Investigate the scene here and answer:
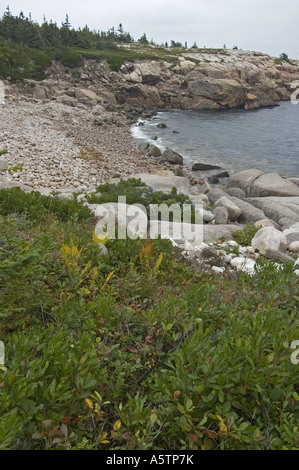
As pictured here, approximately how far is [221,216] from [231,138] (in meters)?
25.3

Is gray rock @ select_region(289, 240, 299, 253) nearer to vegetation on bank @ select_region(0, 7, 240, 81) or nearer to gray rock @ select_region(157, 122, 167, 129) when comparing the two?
gray rock @ select_region(157, 122, 167, 129)

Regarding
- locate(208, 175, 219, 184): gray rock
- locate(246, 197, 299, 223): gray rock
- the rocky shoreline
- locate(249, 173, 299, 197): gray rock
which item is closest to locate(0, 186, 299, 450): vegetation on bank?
the rocky shoreline

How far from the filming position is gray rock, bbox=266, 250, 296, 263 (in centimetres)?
779

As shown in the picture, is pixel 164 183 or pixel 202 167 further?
pixel 202 167

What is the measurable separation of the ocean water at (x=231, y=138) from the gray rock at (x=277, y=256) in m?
17.3

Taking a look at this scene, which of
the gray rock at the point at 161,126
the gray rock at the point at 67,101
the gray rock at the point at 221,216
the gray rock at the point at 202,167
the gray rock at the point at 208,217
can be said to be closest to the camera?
the gray rock at the point at 208,217

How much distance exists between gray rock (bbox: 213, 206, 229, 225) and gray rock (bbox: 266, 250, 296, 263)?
409 centimetres

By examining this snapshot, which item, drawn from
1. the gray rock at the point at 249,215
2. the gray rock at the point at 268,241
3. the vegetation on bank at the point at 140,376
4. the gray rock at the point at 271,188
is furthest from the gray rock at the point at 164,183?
the vegetation on bank at the point at 140,376

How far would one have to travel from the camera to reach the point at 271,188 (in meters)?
18.2

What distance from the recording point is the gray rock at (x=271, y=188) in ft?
58.9

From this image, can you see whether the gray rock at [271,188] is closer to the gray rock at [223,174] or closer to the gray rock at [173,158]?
the gray rock at [223,174]

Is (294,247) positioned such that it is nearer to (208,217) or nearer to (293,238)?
(293,238)

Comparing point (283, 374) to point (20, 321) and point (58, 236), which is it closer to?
point (20, 321)

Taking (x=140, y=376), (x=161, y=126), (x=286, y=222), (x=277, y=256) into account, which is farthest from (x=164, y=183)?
(x=161, y=126)
